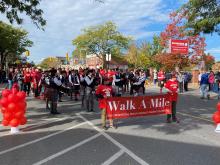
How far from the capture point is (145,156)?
7.05 meters

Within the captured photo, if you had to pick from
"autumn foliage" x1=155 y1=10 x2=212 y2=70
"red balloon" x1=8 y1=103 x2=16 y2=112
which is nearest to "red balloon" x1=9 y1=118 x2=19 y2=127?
"red balloon" x1=8 y1=103 x2=16 y2=112

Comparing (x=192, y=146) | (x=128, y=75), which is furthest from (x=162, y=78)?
(x=192, y=146)

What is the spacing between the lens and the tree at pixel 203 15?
61.2ft

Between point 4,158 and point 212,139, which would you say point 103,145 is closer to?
point 4,158

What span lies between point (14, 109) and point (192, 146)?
17.3 feet

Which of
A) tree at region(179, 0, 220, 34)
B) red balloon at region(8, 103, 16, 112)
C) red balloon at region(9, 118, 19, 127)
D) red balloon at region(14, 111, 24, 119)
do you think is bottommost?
red balloon at region(9, 118, 19, 127)

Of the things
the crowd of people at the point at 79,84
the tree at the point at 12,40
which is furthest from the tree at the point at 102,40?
the crowd of people at the point at 79,84

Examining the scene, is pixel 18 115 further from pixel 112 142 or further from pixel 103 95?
pixel 112 142

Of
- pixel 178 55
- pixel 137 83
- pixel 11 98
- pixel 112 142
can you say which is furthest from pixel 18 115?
pixel 178 55

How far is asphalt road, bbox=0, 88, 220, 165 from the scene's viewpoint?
6832mm

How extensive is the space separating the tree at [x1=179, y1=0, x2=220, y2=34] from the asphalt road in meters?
7.79

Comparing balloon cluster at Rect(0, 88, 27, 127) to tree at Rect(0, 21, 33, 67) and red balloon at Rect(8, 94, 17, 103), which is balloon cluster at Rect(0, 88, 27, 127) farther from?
tree at Rect(0, 21, 33, 67)

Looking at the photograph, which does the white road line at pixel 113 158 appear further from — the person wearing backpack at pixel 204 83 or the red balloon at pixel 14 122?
the person wearing backpack at pixel 204 83

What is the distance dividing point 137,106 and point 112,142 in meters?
3.15
